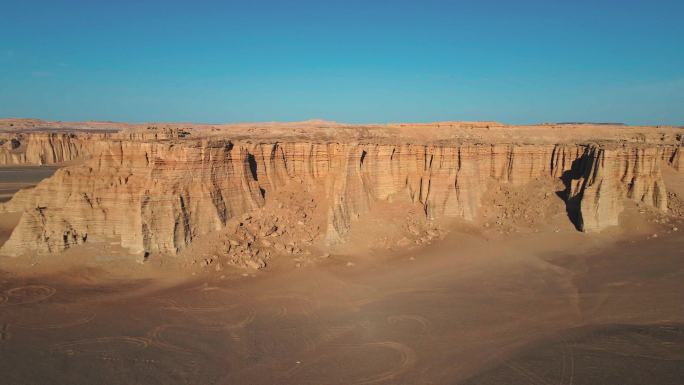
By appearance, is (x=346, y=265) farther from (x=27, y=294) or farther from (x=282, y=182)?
(x=27, y=294)

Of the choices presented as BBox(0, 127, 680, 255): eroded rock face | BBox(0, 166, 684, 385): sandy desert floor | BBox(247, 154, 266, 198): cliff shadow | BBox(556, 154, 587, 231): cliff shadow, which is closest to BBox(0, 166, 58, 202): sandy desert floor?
BBox(0, 127, 680, 255): eroded rock face

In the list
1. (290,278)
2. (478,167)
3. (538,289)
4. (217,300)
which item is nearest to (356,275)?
(290,278)

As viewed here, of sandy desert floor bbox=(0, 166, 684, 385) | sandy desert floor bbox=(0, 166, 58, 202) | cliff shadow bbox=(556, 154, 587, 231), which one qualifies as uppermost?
cliff shadow bbox=(556, 154, 587, 231)

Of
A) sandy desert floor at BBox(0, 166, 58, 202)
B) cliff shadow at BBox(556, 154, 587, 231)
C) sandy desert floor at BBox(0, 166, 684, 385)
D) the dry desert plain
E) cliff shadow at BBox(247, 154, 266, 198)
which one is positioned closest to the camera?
sandy desert floor at BBox(0, 166, 684, 385)

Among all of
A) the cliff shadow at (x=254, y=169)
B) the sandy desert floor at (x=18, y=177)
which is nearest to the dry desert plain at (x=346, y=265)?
the cliff shadow at (x=254, y=169)

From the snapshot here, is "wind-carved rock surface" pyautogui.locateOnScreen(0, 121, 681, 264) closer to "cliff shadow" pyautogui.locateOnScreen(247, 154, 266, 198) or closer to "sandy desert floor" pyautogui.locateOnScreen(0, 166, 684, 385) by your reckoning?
"cliff shadow" pyautogui.locateOnScreen(247, 154, 266, 198)

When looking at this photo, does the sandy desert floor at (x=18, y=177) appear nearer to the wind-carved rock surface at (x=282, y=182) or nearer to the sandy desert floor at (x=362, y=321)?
the wind-carved rock surface at (x=282, y=182)

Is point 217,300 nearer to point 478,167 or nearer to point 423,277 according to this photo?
point 423,277
